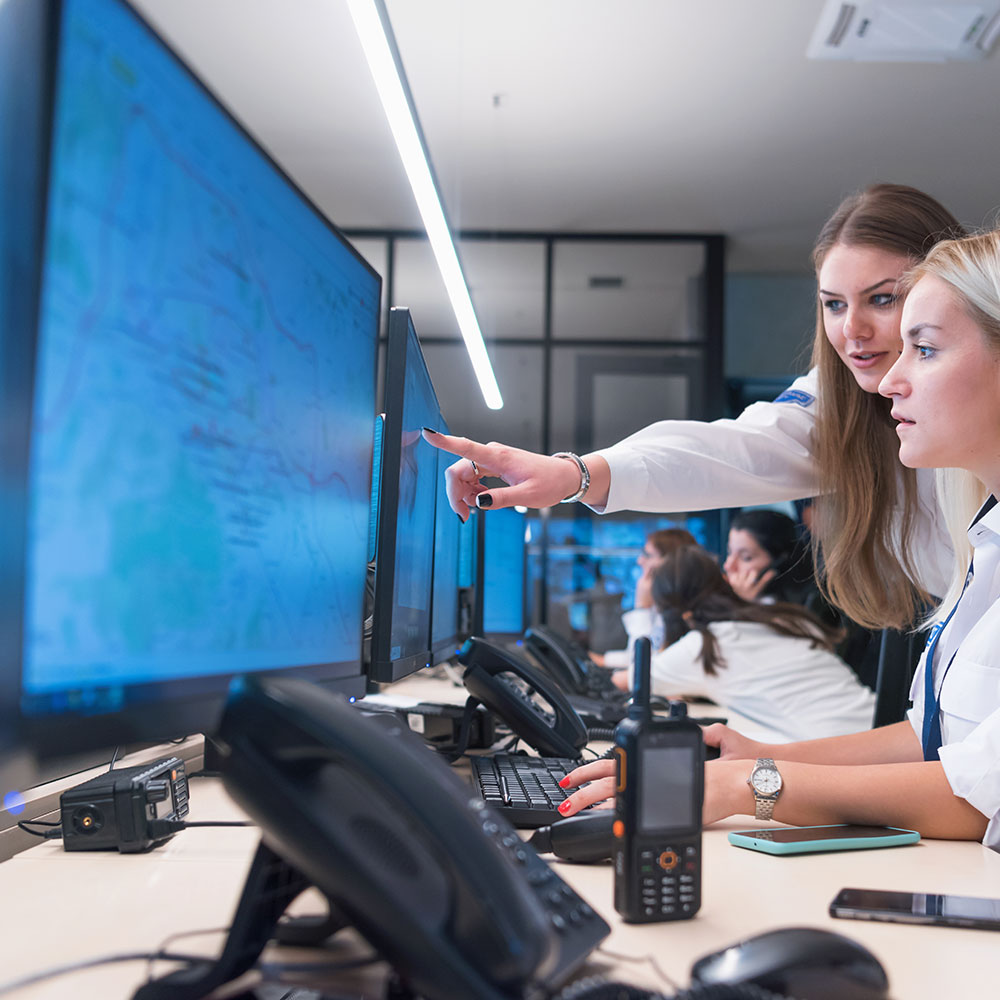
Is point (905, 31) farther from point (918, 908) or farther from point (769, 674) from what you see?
point (918, 908)

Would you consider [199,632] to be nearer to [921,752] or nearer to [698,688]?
[921,752]

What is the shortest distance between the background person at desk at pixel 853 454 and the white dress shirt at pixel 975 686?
0.36 metres

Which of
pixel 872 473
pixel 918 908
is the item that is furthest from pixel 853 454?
Result: pixel 918 908

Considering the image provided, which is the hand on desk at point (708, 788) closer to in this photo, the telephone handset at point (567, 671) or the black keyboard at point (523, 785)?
the black keyboard at point (523, 785)

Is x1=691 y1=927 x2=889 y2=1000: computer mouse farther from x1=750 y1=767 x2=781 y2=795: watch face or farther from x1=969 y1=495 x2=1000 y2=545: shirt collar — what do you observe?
x1=969 y1=495 x2=1000 y2=545: shirt collar

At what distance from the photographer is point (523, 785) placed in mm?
1025

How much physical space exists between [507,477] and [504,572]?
1553 mm

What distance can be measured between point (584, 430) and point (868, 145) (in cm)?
209

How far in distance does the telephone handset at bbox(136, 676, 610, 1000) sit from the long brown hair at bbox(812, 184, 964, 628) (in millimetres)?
1268

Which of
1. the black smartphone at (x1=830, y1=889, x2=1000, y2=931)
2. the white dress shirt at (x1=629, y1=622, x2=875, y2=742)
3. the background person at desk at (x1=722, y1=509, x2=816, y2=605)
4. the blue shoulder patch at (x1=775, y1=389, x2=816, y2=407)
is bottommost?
the white dress shirt at (x1=629, y1=622, x2=875, y2=742)

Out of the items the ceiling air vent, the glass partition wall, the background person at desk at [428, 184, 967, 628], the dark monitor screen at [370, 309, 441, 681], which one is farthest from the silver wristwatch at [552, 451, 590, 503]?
the glass partition wall

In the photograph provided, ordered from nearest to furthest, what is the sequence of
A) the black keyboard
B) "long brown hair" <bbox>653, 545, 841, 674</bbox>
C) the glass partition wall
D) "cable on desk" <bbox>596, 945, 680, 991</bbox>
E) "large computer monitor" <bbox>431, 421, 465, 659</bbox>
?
"cable on desk" <bbox>596, 945, 680, 991</bbox>, the black keyboard, "large computer monitor" <bbox>431, 421, 465, 659</bbox>, "long brown hair" <bbox>653, 545, 841, 674</bbox>, the glass partition wall

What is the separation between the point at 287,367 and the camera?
2.28 feet

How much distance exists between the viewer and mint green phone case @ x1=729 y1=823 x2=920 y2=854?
862mm
